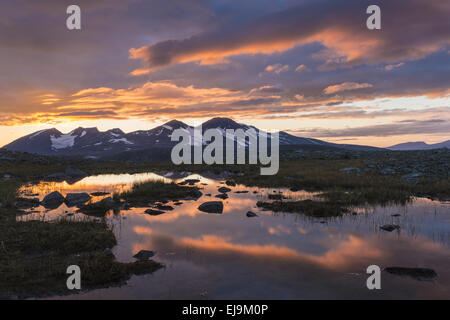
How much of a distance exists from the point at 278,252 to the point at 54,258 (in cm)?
915

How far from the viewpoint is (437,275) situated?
9883mm

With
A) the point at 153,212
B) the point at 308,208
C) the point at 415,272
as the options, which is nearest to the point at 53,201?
the point at 153,212

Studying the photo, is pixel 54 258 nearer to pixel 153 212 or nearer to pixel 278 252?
pixel 153 212

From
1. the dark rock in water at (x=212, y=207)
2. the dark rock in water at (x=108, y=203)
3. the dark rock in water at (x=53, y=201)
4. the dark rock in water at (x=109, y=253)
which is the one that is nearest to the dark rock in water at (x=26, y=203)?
the dark rock in water at (x=53, y=201)

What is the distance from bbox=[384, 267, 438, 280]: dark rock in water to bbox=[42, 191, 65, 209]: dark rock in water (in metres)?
21.9

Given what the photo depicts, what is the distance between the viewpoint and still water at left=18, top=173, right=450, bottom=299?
8.93 m

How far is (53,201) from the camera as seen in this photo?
2305 cm

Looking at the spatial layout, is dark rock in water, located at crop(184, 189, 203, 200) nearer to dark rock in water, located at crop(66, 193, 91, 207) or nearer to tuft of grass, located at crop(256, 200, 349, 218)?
tuft of grass, located at crop(256, 200, 349, 218)

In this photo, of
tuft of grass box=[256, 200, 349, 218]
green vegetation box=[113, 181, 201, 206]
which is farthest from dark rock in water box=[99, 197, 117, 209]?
tuft of grass box=[256, 200, 349, 218]

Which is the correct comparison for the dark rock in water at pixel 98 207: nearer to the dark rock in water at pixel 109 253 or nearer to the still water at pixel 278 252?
the still water at pixel 278 252

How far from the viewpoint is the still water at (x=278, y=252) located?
29.3 feet
